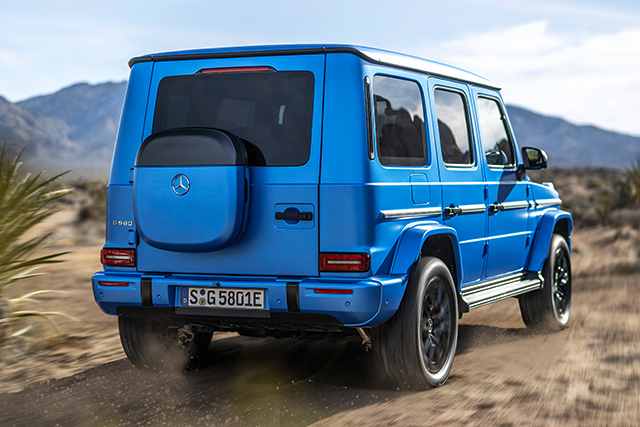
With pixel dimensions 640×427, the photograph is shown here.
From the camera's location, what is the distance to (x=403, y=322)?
4.58 meters

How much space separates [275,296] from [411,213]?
970mm

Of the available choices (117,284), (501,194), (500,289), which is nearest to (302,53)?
(117,284)

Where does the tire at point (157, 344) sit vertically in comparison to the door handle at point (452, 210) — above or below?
below

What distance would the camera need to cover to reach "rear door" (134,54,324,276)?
434 cm

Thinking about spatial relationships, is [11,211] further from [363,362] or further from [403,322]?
[403,322]

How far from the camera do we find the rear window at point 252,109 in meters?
4.44

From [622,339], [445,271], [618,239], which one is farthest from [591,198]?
[445,271]

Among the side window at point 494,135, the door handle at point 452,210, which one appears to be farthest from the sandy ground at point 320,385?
the side window at point 494,135

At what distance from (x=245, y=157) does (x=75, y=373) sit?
2146 millimetres

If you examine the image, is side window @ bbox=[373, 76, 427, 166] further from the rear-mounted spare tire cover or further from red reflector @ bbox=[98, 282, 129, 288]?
red reflector @ bbox=[98, 282, 129, 288]

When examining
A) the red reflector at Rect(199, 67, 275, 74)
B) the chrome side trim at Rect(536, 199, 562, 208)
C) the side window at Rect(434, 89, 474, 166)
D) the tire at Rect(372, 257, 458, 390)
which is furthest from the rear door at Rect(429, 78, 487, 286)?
the chrome side trim at Rect(536, 199, 562, 208)

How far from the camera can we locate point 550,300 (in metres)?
6.85

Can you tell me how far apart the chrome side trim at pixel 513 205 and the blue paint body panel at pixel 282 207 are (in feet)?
4.62

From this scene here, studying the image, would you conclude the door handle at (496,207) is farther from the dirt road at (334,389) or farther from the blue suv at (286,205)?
the dirt road at (334,389)
